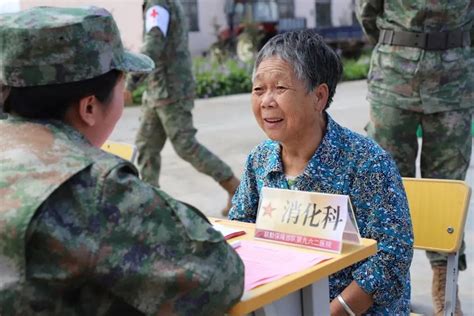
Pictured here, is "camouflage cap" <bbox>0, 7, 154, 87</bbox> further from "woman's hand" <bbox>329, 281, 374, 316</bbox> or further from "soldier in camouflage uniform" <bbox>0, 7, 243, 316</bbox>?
"woman's hand" <bbox>329, 281, 374, 316</bbox>

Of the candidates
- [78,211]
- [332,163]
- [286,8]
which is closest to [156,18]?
[332,163]

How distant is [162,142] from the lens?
518 cm

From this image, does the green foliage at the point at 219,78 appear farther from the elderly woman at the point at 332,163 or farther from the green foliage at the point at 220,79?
the elderly woman at the point at 332,163

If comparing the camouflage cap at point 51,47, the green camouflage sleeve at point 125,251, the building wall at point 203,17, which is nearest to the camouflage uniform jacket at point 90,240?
the green camouflage sleeve at point 125,251

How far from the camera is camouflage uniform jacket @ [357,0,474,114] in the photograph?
3.24 m

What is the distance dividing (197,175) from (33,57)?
520cm

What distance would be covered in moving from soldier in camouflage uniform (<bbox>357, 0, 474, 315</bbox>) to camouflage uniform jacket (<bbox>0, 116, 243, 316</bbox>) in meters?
2.17

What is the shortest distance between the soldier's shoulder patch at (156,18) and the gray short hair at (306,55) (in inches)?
107

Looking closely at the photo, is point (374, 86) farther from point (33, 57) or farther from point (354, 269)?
point (33, 57)

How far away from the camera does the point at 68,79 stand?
1303mm

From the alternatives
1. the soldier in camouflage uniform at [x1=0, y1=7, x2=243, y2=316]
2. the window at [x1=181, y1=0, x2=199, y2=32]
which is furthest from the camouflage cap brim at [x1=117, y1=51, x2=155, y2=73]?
the window at [x1=181, y1=0, x2=199, y2=32]

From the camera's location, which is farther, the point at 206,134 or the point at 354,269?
the point at 206,134

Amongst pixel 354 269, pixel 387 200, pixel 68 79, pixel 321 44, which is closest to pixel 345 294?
pixel 354 269

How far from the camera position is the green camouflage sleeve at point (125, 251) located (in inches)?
48.8
